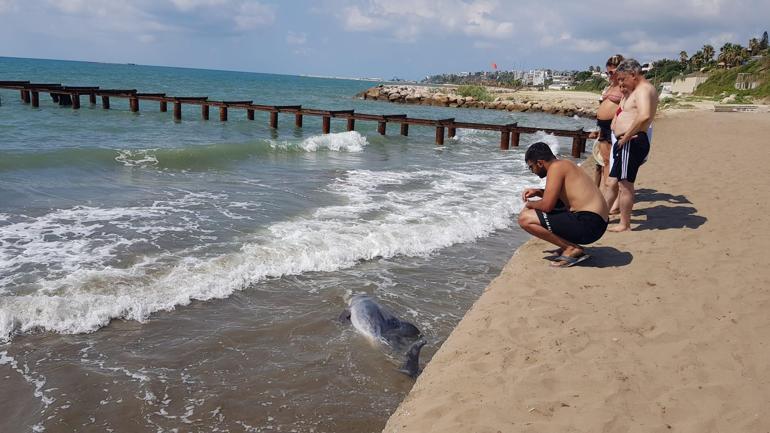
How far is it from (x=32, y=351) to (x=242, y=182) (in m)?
7.08

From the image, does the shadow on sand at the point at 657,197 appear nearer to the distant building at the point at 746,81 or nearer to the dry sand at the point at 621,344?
the dry sand at the point at 621,344

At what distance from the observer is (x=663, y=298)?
4273 mm

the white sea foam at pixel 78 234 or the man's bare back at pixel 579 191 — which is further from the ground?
the man's bare back at pixel 579 191

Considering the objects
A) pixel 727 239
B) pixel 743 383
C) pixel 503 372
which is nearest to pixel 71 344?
pixel 503 372

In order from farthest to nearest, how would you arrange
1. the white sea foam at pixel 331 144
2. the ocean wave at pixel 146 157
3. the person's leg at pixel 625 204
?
the white sea foam at pixel 331 144, the ocean wave at pixel 146 157, the person's leg at pixel 625 204

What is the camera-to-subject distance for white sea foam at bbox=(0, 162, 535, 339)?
15.6 feet

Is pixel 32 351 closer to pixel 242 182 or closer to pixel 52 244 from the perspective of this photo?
pixel 52 244

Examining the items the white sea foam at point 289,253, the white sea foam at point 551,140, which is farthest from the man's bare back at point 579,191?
the white sea foam at point 551,140

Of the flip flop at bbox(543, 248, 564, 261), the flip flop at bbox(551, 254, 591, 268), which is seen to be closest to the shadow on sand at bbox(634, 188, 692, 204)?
the flip flop at bbox(543, 248, 564, 261)

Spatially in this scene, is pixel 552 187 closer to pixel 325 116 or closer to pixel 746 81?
pixel 325 116

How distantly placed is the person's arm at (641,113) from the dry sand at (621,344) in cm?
111

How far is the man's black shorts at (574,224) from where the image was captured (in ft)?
16.0

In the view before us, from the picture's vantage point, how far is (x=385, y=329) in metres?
4.46

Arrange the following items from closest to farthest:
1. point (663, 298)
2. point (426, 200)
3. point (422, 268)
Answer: point (663, 298) → point (422, 268) → point (426, 200)
